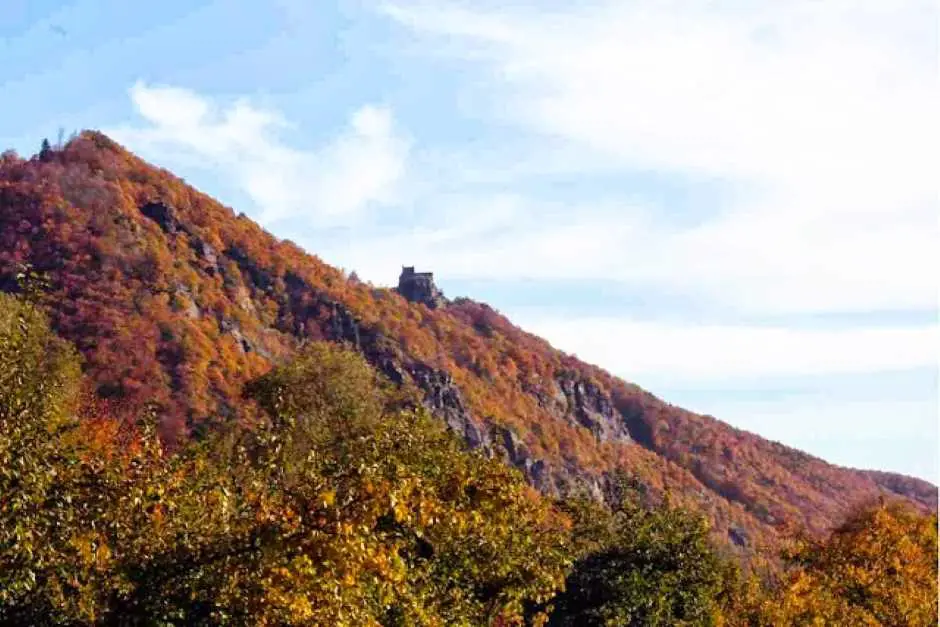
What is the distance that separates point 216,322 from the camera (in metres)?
122

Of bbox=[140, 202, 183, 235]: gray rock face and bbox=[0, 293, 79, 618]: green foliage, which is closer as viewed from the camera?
bbox=[0, 293, 79, 618]: green foliage

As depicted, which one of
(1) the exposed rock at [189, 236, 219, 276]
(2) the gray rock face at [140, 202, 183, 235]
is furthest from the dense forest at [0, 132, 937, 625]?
(2) the gray rock face at [140, 202, 183, 235]

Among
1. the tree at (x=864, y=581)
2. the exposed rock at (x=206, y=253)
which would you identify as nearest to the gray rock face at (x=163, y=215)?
the exposed rock at (x=206, y=253)

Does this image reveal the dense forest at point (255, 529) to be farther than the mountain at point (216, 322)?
No

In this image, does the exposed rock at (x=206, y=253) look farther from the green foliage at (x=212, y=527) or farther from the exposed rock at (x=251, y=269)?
the green foliage at (x=212, y=527)

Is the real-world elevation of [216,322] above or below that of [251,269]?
below

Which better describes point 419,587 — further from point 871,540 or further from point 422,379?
point 422,379

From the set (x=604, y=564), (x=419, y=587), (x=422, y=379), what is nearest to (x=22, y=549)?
(x=419, y=587)

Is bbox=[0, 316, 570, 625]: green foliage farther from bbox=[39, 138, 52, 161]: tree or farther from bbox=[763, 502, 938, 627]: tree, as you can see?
bbox=[39, 138, 52, 161]: tree

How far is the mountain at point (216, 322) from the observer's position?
97.4 m

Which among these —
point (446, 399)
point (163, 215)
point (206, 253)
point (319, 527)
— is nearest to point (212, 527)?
point (319, 527)

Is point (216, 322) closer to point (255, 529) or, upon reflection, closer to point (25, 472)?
point (25, 472)

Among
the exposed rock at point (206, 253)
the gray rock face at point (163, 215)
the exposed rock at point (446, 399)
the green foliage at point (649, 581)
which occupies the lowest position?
the green foliage at point (649, 581)

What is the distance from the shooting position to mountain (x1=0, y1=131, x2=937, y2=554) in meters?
97.4
